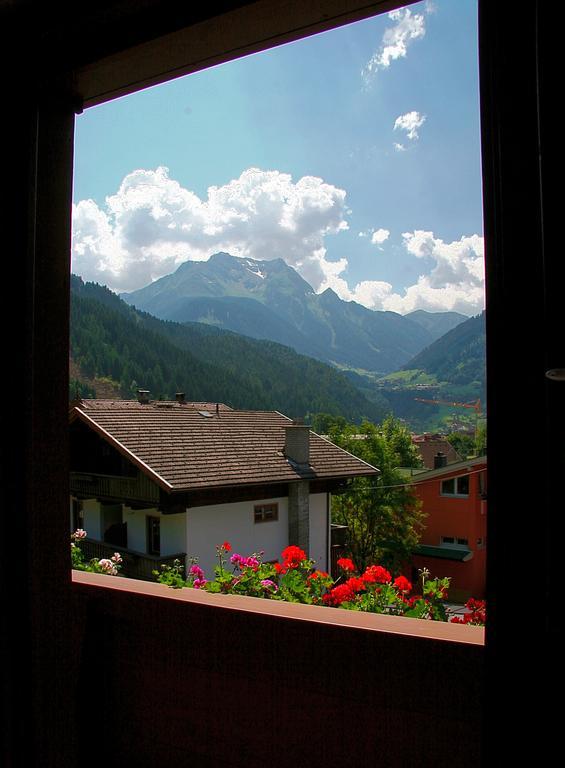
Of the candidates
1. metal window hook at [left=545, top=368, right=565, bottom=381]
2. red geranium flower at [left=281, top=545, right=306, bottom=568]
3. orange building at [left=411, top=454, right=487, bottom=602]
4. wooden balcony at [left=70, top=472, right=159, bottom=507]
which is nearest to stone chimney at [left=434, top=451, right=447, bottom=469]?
orange building at [left=411, top=454, right=487, bottom=602]

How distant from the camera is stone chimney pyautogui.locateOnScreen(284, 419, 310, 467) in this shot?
200 cm

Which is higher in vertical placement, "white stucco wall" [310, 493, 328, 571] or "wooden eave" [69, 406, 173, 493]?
"wooden eave" [69, 406, 173, 493]

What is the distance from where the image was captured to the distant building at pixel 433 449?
1.22 metres

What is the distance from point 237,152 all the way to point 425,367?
842 millimetres

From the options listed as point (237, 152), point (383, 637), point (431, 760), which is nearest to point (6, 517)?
point (383, 637)

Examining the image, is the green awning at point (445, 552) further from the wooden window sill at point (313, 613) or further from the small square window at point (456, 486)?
the wooden window sill at point (313, 613)

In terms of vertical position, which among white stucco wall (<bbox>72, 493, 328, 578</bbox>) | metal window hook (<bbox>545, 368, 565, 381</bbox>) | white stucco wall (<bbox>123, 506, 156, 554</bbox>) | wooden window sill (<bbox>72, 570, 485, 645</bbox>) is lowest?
white stucco wall (<bbox>123, 506, 156, 554</bbox>)

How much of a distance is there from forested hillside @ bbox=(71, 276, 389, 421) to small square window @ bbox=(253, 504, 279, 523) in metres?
0.40

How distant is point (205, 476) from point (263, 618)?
1.22 m

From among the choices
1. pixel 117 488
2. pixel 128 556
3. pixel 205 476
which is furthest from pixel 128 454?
pixel 128 556

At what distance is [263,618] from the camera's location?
1024mm

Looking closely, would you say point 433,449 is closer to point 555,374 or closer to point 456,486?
point 456,486

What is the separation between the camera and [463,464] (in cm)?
111

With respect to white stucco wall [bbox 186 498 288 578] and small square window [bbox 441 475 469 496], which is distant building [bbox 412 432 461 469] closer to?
small square window [bbox 441 475 469 496]
